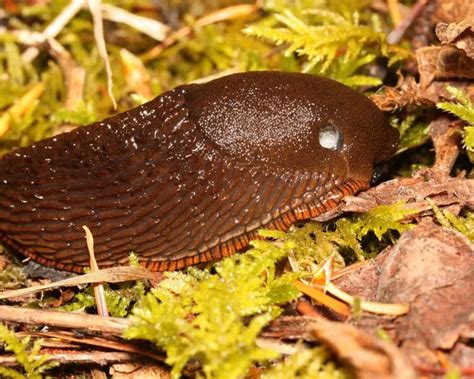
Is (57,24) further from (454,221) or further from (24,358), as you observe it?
(454,221)

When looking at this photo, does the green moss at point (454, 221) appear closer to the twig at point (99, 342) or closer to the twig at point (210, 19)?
the twig at point (99, 342)

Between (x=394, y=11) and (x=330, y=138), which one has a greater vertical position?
(x=394, y=11)

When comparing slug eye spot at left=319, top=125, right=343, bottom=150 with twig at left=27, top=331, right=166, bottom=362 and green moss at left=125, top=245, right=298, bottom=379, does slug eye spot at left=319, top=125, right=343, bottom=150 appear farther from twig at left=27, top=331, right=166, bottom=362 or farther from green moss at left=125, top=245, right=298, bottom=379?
twig at left=27, top=331, right=166, bottom=362

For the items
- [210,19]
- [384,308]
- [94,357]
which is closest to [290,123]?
[384,308]

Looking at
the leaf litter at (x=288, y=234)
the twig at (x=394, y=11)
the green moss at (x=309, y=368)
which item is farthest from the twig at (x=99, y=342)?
the twig at (x=394, y=11)

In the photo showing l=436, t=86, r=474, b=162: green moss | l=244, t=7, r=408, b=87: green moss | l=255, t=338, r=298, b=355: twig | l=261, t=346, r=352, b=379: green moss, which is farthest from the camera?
l=244, t=7, r=408, b=87: green moss

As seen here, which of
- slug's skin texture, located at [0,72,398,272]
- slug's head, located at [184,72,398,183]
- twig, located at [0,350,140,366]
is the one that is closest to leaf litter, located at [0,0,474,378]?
twig, located at [0,350,140,366]
